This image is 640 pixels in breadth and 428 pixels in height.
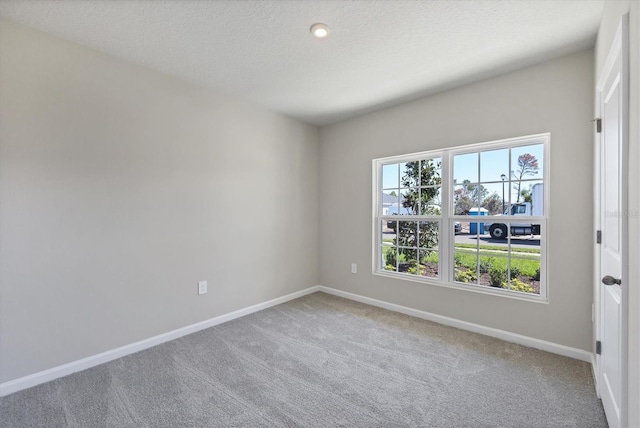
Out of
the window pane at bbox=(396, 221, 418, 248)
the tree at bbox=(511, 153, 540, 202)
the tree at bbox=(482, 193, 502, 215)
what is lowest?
the window pane at bbox=(396, 221, 418, 248)

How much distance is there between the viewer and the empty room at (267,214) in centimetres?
174

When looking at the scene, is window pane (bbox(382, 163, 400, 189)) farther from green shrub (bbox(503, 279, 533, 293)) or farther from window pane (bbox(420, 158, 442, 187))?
green shrub (bbox(503, 279, 533, 293))

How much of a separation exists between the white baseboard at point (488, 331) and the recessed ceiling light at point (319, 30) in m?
2.89

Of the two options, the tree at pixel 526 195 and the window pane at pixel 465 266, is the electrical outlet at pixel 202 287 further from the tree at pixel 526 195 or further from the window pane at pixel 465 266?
the tree at pixel 526 195

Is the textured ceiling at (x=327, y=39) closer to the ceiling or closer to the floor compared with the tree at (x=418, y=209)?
closer to the ceiling

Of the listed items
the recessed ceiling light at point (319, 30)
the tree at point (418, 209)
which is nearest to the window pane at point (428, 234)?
the tree at point (418, 209)

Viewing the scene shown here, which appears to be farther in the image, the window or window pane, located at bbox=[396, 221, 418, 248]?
window pane, located at bbox=[396, 221, 418, 248]

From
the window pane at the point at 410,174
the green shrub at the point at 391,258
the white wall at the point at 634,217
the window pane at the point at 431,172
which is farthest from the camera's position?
the green shrub at the point at 391,258

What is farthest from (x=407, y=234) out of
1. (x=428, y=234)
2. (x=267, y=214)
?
(x=267, y=214)

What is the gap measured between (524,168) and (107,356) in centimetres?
396

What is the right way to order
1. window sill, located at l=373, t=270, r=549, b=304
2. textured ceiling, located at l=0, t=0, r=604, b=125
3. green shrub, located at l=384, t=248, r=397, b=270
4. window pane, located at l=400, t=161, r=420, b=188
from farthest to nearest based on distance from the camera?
green shrub, located at l=384, t=248, r=397, b=270
window pane, located at l=400, t=161, r=420, b=188
window sill, located at l=373, t=270, r=549, b=304
textured ceiling, located at l=0, t=0, r=604, b=125

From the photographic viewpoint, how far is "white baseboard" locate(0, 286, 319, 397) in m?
1.93

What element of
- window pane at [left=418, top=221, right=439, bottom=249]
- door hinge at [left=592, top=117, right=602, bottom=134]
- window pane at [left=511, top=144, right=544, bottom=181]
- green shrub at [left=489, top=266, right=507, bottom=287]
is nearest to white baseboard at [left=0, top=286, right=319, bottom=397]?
window pane at [left=418, top=221, right=439, bottom=249]

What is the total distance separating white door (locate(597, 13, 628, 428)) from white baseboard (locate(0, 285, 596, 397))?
2.06ft
